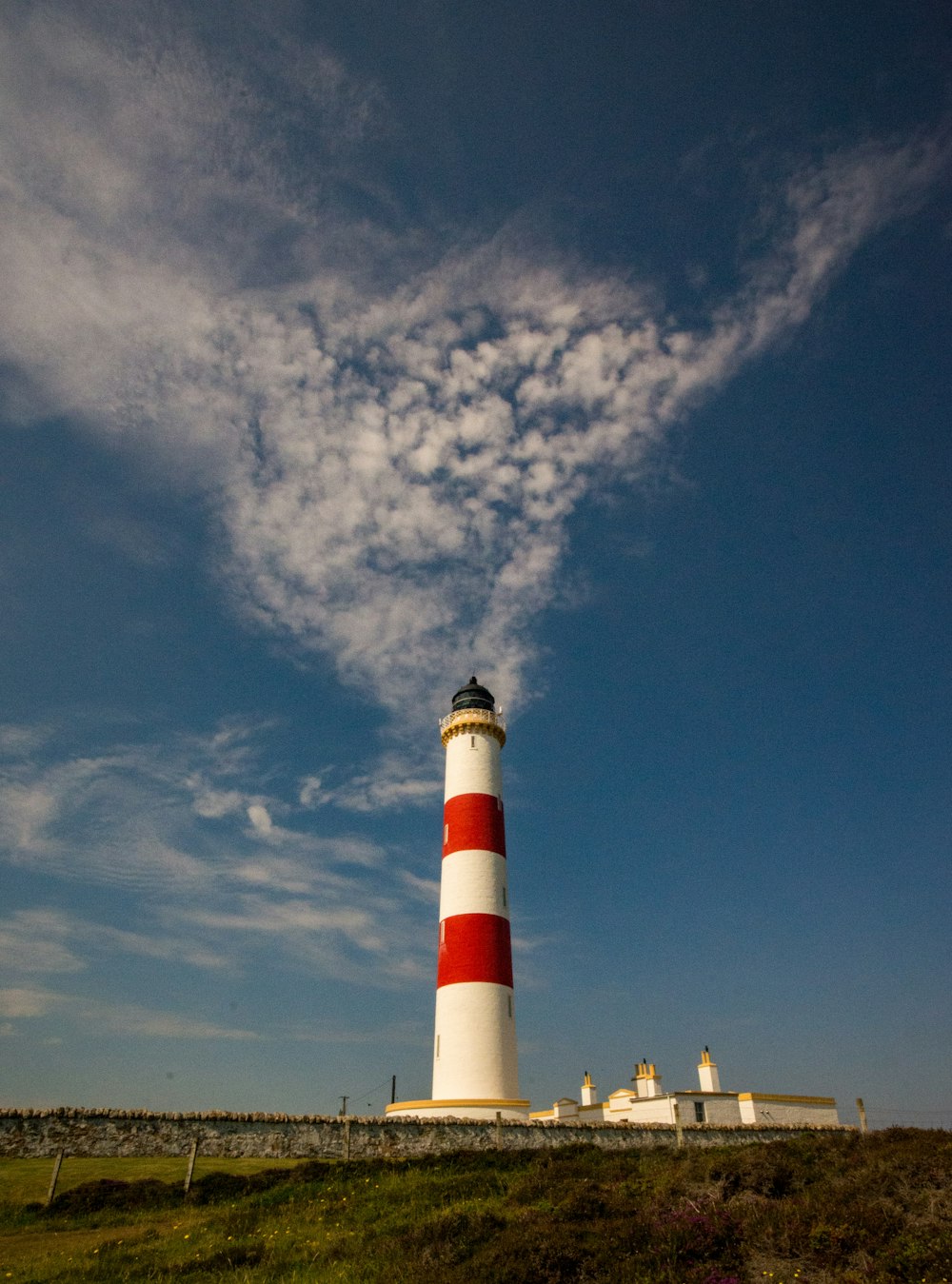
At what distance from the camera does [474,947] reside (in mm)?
28125

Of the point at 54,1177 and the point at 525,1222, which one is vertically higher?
the point at 54,1177

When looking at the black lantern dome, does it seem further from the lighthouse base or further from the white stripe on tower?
the lighthouse base

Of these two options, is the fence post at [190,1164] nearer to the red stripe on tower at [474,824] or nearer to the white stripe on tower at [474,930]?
the white stripe on tower at [474,930]

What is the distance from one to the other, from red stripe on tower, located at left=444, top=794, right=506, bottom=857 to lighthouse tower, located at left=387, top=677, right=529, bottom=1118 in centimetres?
4

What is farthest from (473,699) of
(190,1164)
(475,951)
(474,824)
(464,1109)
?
(190,1164)

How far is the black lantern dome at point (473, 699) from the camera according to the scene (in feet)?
114

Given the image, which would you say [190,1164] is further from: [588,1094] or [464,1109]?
[588,1094]

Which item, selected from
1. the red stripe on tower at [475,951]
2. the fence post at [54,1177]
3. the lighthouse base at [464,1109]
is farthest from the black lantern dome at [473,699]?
the fence post at [54,1177]

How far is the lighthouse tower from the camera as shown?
2623cm

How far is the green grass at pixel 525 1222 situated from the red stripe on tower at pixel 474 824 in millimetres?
12176

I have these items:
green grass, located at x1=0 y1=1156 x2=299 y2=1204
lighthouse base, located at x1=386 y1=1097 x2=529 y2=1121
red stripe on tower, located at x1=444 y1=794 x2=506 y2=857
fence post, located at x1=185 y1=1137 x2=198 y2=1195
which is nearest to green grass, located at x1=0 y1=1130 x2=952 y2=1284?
green grass, located at x1=0 y1=1156 x2=299 y2=1204

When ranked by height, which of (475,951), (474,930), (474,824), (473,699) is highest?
(473,699)

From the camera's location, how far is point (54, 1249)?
539 inches

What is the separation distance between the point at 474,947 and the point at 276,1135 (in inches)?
407
